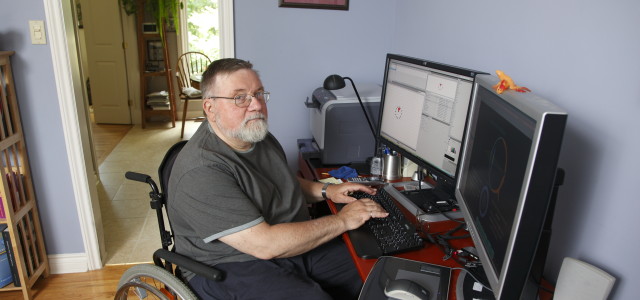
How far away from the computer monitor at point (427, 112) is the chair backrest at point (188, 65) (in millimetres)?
3515

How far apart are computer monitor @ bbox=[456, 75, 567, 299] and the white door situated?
4.87 m

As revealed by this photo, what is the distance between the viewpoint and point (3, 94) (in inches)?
77.9

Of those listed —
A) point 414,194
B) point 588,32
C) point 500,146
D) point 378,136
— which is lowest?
point 414,194

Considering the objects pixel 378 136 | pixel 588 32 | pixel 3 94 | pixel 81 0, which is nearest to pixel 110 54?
pixel 81 0

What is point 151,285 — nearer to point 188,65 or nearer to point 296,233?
point 296,233

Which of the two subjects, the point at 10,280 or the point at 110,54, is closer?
the point at 10,280

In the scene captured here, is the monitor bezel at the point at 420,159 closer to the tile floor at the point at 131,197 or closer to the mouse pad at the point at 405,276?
the mouse pad at the point at 405,276

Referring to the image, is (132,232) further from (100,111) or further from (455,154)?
(100,111)

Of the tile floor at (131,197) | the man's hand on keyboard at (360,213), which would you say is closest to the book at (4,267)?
the tile floor at (131,197)

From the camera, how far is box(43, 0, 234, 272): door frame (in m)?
2.05

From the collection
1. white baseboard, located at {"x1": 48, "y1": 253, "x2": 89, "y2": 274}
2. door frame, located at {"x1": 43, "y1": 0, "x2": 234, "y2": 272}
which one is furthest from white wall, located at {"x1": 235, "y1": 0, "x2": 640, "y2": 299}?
white baseboard, located at {"x1": 48, "y1": 253, "x2": 89, "y2": 274}

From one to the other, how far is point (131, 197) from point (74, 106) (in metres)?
1.40

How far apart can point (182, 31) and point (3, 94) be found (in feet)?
11.8

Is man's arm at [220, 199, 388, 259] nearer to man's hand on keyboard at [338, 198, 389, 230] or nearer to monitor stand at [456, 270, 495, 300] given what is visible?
man's hand on keyboard at [338, 198, 389, 230]
